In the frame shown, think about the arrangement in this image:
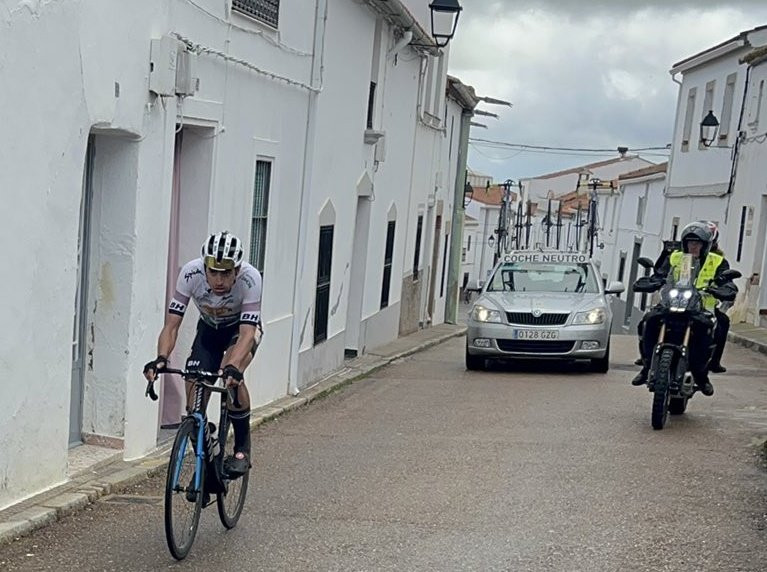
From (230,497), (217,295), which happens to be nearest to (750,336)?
(230,497)

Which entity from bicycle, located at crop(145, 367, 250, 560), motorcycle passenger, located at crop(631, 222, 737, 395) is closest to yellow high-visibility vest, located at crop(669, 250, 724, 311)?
motorcycle passenger, located at crop(631, 222, 737, 395)

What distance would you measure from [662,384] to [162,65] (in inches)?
210

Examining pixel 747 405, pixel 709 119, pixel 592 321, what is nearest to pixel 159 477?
pixel 747 405

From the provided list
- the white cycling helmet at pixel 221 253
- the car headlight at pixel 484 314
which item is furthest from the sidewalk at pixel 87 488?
the car headlight at pixel 484 314

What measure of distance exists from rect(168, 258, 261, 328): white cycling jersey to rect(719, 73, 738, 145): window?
25.7m

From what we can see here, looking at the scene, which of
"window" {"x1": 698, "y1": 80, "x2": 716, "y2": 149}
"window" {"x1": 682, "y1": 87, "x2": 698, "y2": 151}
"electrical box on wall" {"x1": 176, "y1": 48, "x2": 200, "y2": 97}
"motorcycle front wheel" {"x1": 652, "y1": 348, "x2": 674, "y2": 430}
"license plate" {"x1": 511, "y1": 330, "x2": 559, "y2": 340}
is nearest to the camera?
"electrical box on wall" {"x1": 176, "y1": 48, "x2": 200, "y2": 97}

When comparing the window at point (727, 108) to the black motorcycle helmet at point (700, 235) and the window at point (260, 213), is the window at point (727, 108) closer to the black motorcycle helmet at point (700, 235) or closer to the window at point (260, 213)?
the black motorcycle helmet at point (700, 235)

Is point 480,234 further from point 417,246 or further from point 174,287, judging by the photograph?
point 174,287

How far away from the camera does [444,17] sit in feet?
60.3

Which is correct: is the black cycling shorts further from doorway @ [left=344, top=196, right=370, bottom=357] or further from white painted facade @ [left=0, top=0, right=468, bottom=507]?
doorway @ [left=344, top=196, right=370, bottom=357]

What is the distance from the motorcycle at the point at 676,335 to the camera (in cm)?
1091

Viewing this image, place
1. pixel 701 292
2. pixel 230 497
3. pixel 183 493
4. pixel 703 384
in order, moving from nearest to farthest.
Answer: pixel 183 493
pixel 230 497
pixel 701 292
pixel 703 384

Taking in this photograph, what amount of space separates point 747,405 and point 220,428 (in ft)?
27.2

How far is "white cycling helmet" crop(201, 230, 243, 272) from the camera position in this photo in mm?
6348
